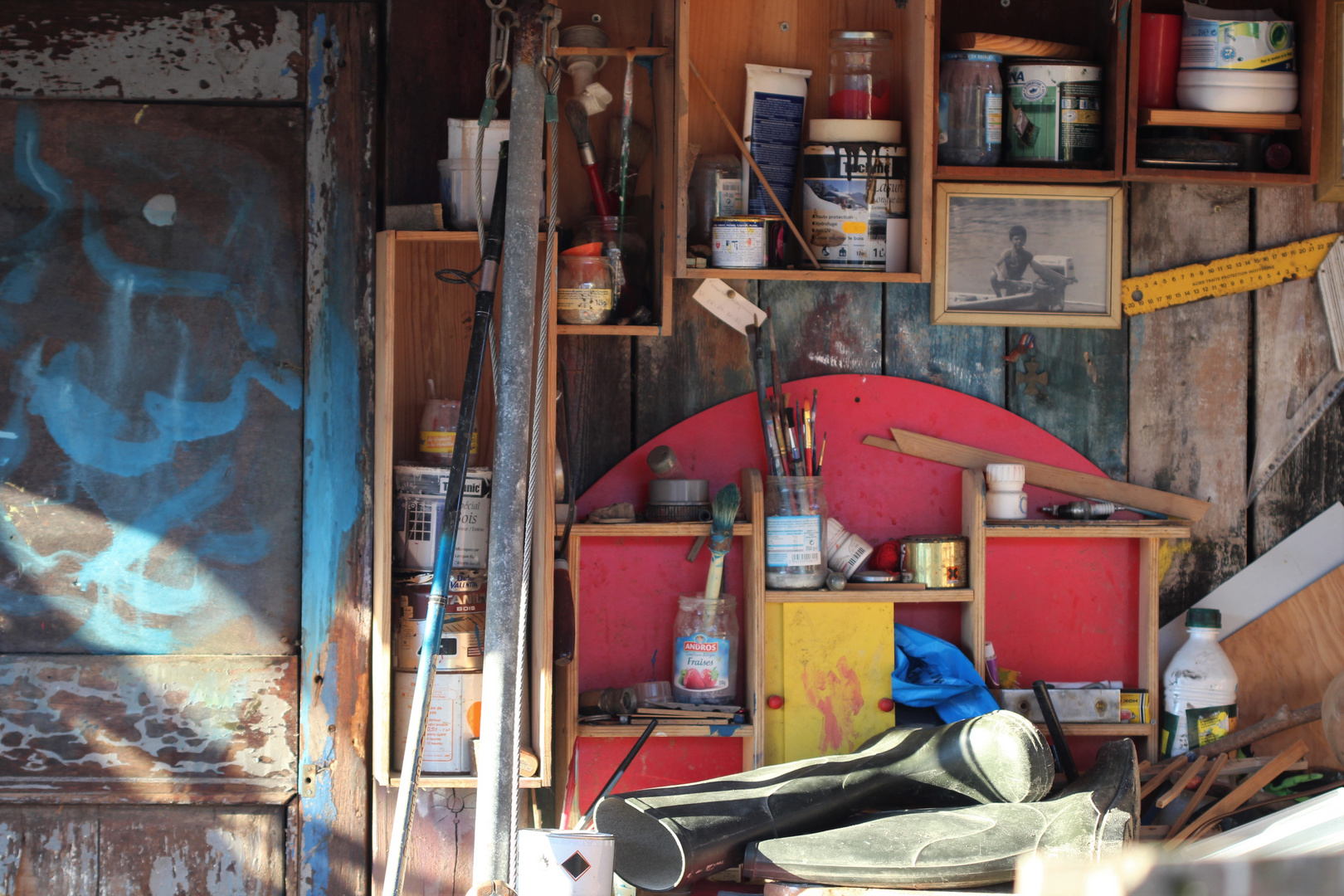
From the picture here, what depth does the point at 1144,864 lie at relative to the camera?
542 mm

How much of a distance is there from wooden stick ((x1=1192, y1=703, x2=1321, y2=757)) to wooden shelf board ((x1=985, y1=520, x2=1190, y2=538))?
1.23 ft

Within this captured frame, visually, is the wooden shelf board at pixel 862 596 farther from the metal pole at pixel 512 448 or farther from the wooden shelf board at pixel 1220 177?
the wooden shelf board at pixel 1220 177

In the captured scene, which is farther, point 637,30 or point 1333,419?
point 1333,419

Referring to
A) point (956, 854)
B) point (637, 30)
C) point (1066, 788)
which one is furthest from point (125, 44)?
point (1066, 788)

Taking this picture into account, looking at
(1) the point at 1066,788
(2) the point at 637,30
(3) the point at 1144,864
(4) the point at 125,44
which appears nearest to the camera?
(3) the point at 1144,864

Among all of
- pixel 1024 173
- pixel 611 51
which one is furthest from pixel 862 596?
pixel 611 51

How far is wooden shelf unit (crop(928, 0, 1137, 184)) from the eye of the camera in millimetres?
1959

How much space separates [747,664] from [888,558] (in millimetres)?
343

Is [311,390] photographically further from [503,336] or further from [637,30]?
[637,30]

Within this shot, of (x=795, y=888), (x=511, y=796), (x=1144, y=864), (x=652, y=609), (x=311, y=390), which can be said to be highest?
(x=311, y=390)

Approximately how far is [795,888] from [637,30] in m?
1.57

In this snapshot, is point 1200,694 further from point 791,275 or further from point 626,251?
point 626,251

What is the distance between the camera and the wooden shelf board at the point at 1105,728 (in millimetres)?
2025

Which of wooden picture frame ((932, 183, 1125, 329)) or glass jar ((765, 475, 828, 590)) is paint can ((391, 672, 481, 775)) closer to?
glass jar ((765, 475, 828, 590))
